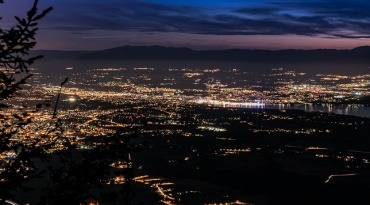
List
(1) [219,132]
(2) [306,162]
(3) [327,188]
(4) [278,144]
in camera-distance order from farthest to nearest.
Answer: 1. (1) [219,132]
2. (4) [278,144]
3. (2) [306,162]
4. (3) [327,188]

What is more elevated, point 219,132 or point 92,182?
point 92,182

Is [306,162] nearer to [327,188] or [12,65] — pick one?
[327,188]

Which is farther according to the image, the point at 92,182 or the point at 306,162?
the point at 306,162

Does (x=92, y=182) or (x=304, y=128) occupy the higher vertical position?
(x=92, y=182)

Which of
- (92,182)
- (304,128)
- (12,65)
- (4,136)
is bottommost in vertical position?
(304,128)

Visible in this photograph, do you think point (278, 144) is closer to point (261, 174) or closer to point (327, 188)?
point (261, 174)

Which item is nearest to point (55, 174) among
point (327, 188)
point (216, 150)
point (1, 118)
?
point (1, 118)

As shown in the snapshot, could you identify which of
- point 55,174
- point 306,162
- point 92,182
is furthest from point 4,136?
point 306,162

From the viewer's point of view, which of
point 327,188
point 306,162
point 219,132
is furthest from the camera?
point 219,132

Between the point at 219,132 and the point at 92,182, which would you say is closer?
the point at 92,182
